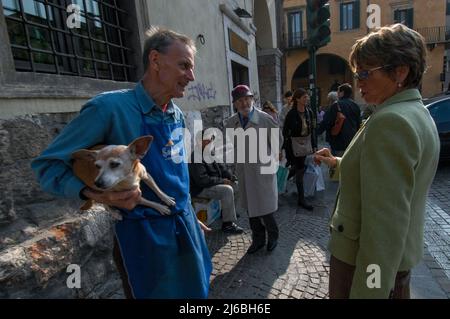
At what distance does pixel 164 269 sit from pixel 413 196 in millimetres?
1266

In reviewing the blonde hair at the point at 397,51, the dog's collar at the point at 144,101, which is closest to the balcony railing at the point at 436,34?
the blonde hair at the point at 397,51

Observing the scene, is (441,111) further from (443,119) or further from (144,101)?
(144,101)

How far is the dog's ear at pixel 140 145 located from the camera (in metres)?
1.34

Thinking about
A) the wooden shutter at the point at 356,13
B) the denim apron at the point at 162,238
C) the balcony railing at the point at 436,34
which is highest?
the wooden shutter at the point at 356,13

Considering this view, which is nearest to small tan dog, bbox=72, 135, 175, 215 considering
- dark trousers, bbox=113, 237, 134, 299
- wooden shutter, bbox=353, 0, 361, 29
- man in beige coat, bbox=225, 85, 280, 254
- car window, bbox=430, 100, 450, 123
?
dark trousers, bbox=113, 237, 134, 299

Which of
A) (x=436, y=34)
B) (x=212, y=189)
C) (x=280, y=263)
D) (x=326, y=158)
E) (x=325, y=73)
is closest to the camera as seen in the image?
(x=326, y=158)

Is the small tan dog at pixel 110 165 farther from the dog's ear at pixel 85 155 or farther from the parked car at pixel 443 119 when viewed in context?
the parked car at pixel 443 119

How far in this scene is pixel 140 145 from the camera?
1.36 m

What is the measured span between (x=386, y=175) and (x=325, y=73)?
3053cm

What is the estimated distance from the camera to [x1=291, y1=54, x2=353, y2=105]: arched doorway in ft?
92.2

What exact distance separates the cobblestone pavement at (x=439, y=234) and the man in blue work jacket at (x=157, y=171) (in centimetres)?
268

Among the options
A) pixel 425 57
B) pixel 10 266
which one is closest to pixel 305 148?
pixel 425 57

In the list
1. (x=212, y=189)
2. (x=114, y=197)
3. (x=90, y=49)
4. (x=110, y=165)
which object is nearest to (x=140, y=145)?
(x=110, y=165)
